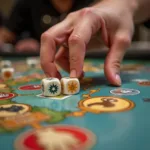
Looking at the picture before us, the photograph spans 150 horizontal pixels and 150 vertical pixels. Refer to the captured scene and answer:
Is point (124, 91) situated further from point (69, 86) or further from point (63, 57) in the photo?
point (63, 57)

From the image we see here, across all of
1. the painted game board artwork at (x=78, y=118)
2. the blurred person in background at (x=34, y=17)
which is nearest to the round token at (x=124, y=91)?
the painted game board artwork at (x=78, y=118)

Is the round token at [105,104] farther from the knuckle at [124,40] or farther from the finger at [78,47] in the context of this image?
the knuckle at [124,40]

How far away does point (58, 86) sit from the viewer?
0.62 metres

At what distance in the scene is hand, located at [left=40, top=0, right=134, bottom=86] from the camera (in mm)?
705

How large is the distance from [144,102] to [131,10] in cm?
41

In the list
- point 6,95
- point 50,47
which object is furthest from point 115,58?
point 6,95

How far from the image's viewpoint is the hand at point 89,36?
71 cm

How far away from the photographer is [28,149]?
360 millimetres

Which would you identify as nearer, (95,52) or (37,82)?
(37,82)

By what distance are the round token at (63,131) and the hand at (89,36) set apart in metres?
0.30

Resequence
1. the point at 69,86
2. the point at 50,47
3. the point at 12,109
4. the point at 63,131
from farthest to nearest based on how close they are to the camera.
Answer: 1. the point at 50,47
2. the point at 69,86
3. the point at 12,109
4. the point at 63,131

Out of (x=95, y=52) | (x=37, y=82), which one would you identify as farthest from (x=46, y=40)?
(x=95, y=52)

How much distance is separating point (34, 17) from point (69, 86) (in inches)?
75.7

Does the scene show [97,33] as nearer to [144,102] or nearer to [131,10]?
[131,10]
